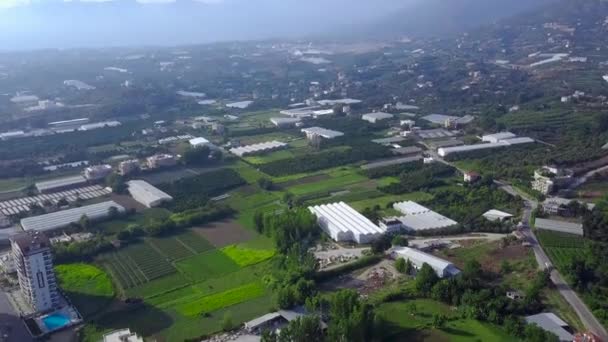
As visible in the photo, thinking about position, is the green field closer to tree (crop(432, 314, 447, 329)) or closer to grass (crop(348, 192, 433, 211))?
tree (crop(432, 314, 447, 329))

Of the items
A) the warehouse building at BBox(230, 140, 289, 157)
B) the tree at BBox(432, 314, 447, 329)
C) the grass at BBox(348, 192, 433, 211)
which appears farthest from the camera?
the warehouse building at BBox(230, 140, 289, 157)

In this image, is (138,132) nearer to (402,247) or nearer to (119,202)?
(119,202)

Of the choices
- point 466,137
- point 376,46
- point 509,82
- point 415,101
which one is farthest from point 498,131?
point 376,46

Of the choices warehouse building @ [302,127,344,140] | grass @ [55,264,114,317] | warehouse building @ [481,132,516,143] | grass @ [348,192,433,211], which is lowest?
grass @ [55,264,114,317]

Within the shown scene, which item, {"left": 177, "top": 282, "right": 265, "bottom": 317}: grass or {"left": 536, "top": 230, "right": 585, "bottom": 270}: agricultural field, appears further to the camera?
{"left": 536, "top": 230, "right": 585, "bottom": 270}: agricultural field

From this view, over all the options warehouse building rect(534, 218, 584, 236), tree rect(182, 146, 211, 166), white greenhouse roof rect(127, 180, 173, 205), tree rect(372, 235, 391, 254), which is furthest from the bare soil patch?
warehouse building rect(534, 218, 584, 236)

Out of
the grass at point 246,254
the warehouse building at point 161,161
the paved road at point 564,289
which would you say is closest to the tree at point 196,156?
the warehouse building at point 161,161

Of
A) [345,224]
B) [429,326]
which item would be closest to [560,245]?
[429,326]
